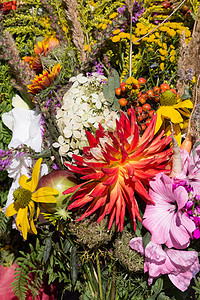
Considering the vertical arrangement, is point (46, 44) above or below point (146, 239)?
above

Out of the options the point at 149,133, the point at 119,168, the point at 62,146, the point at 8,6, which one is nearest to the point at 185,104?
the point at 149,133

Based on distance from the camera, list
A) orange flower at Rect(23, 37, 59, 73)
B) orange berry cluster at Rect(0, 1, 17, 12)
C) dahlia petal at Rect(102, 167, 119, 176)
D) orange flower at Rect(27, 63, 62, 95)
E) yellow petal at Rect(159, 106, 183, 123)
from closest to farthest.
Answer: dahlia petal at Rect(102, 167, 119, 176), yellow petal at Rect(159, 106, 183, 123), orange flower at Rect(27, 63, 62, 95), orange flower at Rect(23, 37, 59, 73), orange berry cluster at Rect(0, 1, 17, 12)

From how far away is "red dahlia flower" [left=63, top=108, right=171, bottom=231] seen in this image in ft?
2.39

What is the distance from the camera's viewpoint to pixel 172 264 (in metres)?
0.75

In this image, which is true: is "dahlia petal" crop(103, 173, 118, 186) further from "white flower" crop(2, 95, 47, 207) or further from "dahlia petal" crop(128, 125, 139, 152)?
"white flower" crop(2, 95, 47, 207)

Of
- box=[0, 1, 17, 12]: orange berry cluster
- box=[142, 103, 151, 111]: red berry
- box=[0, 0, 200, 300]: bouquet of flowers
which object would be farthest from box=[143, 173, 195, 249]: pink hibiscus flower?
box=[0, 1, 17, 12]: orange berry cluster

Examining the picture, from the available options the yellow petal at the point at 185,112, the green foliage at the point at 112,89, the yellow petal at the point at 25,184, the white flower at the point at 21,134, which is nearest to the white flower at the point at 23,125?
the white flower at the point at 21,134

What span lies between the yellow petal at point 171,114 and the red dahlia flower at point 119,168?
6cm

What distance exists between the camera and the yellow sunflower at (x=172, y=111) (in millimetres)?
810

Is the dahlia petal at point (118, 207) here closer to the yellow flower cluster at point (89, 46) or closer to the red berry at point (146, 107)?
the red berry at point (146, 107)

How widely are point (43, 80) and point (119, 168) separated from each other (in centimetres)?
37

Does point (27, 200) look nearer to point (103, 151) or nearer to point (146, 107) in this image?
point (103, 151)

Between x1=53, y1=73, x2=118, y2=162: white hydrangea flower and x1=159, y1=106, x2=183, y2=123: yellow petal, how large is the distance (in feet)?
0.45

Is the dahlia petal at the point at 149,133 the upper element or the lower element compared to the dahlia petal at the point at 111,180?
upper
